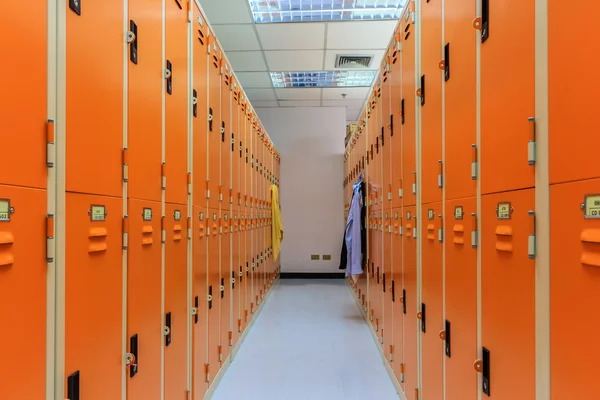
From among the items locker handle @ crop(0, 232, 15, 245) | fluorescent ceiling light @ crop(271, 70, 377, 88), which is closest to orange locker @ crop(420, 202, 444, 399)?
locker handle @ crop(0, 232, 15, 245)

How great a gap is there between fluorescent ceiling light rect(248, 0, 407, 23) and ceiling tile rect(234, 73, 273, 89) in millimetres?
1512

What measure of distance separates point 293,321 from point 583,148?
4253 mm

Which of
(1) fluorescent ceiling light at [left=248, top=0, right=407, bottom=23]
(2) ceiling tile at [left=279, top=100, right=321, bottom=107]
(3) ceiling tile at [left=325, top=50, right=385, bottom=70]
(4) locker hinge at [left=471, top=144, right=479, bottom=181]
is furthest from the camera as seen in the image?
(2) ceiling tile at [left=279, top=100, right=321, bottom=107]

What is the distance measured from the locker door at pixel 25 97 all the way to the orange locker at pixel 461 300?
4.73 ft

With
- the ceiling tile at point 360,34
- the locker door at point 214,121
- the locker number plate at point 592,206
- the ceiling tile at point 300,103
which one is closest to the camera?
the locker number plate at point 592,206

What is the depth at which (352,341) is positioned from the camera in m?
4.00

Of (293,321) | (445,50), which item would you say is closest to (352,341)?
(293,321)

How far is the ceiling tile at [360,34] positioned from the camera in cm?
458

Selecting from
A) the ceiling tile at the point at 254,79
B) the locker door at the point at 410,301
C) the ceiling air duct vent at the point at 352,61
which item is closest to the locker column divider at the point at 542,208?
the locker door at the point at 410,301

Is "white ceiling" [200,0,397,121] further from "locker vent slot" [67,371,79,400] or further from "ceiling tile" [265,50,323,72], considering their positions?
"locker vent slot" [67,371,79,400]

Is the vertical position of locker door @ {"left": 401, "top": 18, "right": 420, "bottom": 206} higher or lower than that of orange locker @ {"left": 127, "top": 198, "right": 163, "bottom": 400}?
higher

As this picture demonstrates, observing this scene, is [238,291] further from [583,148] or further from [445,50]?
[583,148]

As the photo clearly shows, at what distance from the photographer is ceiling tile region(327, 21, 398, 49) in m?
4.58

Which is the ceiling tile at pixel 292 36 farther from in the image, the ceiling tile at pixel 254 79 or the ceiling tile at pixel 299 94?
the ceiling tile at pixel 299 94
